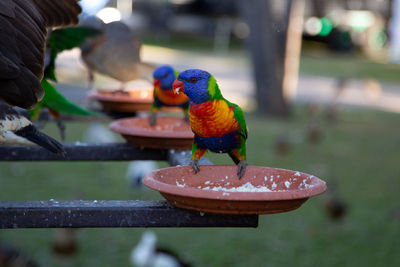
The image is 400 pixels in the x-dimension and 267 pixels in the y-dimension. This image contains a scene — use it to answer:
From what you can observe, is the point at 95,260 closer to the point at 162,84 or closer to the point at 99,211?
the point at 162,84

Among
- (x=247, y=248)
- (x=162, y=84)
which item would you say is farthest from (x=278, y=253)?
(x=162, y=84)

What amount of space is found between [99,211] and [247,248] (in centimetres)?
339

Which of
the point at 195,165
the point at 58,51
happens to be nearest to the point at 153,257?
the point at 58,51

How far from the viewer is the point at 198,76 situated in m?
1.86

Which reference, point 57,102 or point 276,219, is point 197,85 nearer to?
point 57,102

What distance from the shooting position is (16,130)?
1.74 m

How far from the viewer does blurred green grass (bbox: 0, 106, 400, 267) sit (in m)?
4.75

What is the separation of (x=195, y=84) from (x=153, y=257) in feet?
8.16

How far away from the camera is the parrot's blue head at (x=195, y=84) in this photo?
1.86 meters

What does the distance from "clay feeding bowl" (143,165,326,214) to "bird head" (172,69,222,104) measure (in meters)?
0.24

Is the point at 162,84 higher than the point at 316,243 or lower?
higher

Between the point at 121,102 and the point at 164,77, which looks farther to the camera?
the point at 121,102

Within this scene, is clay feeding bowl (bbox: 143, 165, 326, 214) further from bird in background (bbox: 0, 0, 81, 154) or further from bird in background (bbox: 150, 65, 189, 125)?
bird in background (bbox: 150, 65, 189, 125)

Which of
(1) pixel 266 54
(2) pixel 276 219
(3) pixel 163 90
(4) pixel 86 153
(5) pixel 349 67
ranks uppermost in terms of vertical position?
(3) pixel 163 90
